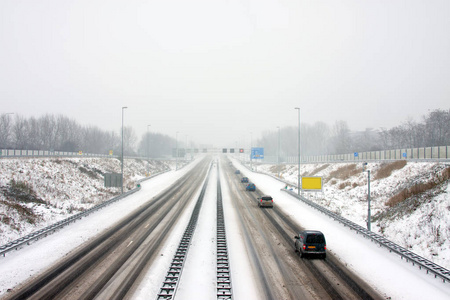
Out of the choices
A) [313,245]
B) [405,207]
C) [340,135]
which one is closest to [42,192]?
[313,245]

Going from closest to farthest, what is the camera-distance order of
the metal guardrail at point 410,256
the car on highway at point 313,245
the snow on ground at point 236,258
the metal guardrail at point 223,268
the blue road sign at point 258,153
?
the metal guardrail at point 223,268 < the snow on ground at point 236,258 < the metal guardrail at point 410,256 < the car on highway at point 313,245 < the blue road sign at point 258,153

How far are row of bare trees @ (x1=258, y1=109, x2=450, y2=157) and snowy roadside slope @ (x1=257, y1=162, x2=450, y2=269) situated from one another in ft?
99.5

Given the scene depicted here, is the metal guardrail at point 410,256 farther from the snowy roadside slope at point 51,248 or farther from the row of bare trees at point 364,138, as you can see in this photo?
the row of bare trees at point 364,138

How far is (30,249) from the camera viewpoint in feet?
70.0

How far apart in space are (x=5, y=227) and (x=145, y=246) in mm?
12901

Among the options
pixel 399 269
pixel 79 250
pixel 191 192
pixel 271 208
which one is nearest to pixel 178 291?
pixel 79 250

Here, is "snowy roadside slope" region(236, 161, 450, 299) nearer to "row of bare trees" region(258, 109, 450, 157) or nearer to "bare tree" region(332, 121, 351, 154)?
"row of bare trees" region(258, 109, 450, 157)

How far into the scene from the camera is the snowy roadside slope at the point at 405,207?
70.9 feet

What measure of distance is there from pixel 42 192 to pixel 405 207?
4085cm

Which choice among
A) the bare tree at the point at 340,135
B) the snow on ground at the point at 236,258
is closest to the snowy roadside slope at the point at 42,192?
the snow on ground at the point at 236,258

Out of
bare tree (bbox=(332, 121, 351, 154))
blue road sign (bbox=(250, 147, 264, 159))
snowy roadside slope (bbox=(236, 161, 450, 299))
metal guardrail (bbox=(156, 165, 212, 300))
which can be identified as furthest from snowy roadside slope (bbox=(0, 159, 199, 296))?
bare tree (bbox=(332, 121, 351, 154))

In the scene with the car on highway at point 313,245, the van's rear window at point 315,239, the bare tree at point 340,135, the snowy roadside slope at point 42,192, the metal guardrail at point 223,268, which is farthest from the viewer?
the bare tree at point 340,135

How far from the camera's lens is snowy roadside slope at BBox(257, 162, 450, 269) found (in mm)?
21602

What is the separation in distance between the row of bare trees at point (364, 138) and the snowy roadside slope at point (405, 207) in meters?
30.3
